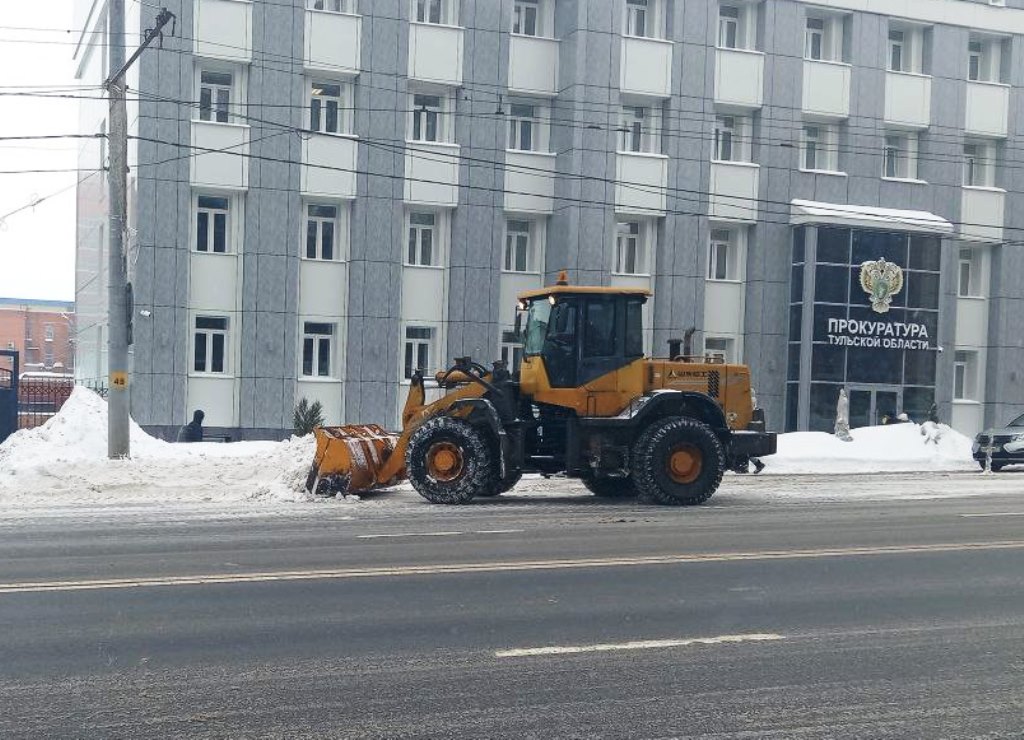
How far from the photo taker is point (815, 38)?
122ft

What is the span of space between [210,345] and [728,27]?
18.2m

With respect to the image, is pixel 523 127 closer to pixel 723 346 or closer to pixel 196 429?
pixel 723 346

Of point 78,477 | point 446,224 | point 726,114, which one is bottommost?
point 78,477

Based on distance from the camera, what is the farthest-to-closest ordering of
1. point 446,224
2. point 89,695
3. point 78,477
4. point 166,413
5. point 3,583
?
point 446,224, point 166,413, point 78,477, point 3,583, point 89,695

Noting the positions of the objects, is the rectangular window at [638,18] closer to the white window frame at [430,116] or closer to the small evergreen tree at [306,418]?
the white window frame at [430,116]

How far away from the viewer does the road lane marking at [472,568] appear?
361 inches

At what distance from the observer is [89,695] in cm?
605

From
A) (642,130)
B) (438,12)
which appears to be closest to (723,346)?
(642,130)

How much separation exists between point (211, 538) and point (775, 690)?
7442 mm

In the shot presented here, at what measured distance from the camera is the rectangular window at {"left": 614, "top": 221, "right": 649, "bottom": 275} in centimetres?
3556

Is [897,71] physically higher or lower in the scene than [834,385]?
higher

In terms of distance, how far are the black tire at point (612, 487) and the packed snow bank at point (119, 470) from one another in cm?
429

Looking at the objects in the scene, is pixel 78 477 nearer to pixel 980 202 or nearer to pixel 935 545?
pixel 935 545

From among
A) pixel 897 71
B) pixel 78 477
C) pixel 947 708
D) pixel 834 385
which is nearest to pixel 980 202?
pixel 897 71
